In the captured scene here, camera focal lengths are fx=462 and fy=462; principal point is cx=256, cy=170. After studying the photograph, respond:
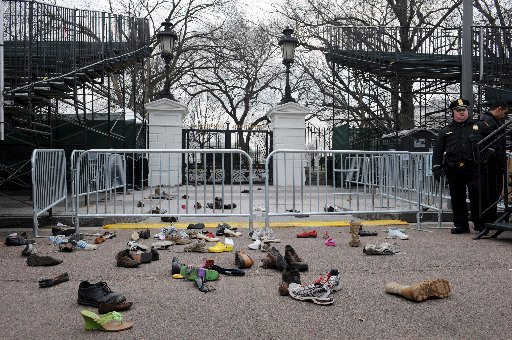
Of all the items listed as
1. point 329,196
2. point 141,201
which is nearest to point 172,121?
point 141,201

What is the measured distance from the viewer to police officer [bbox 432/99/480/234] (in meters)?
6.97

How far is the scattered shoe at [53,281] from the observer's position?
411 centimetres

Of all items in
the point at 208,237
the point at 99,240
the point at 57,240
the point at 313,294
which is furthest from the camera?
the point at 208,237

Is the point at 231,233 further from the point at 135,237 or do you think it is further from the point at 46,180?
the point at 46,180

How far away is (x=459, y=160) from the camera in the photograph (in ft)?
22.9

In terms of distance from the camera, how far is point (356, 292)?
3916 mm

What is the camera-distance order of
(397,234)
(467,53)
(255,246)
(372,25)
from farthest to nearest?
(372,25)
(467,53)
(397,234)
(255,246)

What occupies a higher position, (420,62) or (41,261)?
(420,62)

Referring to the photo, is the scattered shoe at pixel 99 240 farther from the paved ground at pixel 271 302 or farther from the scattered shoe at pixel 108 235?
the paved ground at pixel 271 302

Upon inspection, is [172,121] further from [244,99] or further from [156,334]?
[244,99]

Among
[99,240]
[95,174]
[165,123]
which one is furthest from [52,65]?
[99,240]

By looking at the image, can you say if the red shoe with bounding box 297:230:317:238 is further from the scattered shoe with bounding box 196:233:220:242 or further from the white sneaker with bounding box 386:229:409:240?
the scattered shoe with bounding box 196:233:220:242

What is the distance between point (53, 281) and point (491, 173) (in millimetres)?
6387

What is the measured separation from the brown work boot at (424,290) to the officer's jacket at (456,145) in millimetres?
3712
